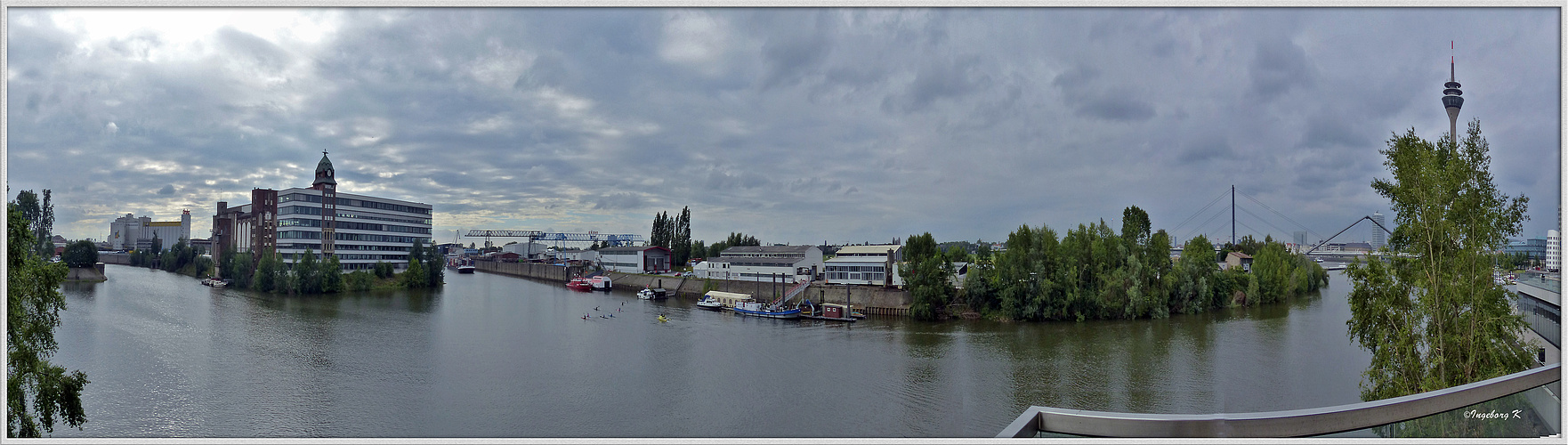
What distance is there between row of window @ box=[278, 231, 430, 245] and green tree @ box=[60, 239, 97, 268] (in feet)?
19.5

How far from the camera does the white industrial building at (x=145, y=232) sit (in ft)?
102

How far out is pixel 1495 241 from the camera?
5.19 m

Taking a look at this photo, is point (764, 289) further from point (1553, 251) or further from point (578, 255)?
point (578, 255)

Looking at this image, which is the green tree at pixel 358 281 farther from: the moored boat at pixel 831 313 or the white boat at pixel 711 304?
the moored boat at pixel 831 313

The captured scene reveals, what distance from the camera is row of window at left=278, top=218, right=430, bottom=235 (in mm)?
30078

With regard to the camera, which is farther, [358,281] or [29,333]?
[358,281]

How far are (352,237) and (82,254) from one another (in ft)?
29.6

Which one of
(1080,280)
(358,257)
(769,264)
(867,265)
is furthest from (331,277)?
(1080,280)

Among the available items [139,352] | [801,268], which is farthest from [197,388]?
[801,268]

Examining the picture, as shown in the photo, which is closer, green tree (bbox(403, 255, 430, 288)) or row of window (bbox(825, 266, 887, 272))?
row of window (bbox(825, 266, 887, 272))

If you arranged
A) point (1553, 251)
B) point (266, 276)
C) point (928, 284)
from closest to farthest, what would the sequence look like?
1. point (1553, 251)
2. point (928, 284)
3. point (266, 276)

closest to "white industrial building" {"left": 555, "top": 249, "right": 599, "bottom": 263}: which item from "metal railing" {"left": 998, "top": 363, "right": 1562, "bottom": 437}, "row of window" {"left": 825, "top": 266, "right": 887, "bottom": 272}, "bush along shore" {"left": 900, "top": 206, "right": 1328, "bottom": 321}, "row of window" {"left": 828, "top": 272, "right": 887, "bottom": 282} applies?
"row of window" {"left": 825, "top": 266, "right": 887, "bottom": 272}

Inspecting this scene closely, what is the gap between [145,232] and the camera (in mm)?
34656

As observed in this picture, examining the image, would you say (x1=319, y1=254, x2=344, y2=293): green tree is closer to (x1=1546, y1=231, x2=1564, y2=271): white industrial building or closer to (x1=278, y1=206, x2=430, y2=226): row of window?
(x1=278, y1=206, x2=430, y2=226): row of window
